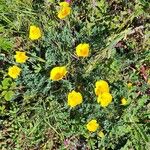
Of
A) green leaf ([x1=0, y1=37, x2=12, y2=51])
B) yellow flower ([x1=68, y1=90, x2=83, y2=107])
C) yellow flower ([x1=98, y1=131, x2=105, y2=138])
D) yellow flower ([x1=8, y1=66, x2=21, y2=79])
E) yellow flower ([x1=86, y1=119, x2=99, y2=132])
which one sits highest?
green leaf ([x1=0, y1=37, x2=12, y2=51])

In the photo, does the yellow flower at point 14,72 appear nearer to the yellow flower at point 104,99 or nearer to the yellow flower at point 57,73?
the yellow flower at point 57,73

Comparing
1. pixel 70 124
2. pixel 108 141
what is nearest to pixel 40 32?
pixel 70 124

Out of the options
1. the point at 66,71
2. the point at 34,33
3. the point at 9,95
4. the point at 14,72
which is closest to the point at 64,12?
the point at 34,33

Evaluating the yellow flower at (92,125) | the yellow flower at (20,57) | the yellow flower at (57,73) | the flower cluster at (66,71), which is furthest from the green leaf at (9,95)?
the yellow flower at (92,125)

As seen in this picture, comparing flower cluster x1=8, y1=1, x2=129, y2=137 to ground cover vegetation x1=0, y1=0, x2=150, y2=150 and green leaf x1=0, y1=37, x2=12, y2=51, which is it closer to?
ground cover vegetation x1=0, y1=0, x2=150, y2=150

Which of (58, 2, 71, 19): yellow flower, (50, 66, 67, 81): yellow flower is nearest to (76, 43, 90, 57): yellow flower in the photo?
(50, 66, 67, 81): yellow flower

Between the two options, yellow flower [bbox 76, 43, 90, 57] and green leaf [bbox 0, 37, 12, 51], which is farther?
green leaf [bbox 0, 37, 12, 51]

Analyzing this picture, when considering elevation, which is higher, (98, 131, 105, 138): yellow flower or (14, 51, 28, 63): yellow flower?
(14, 51, 28, 63): yellow flower

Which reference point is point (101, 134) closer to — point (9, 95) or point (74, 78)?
point (74, 78)
